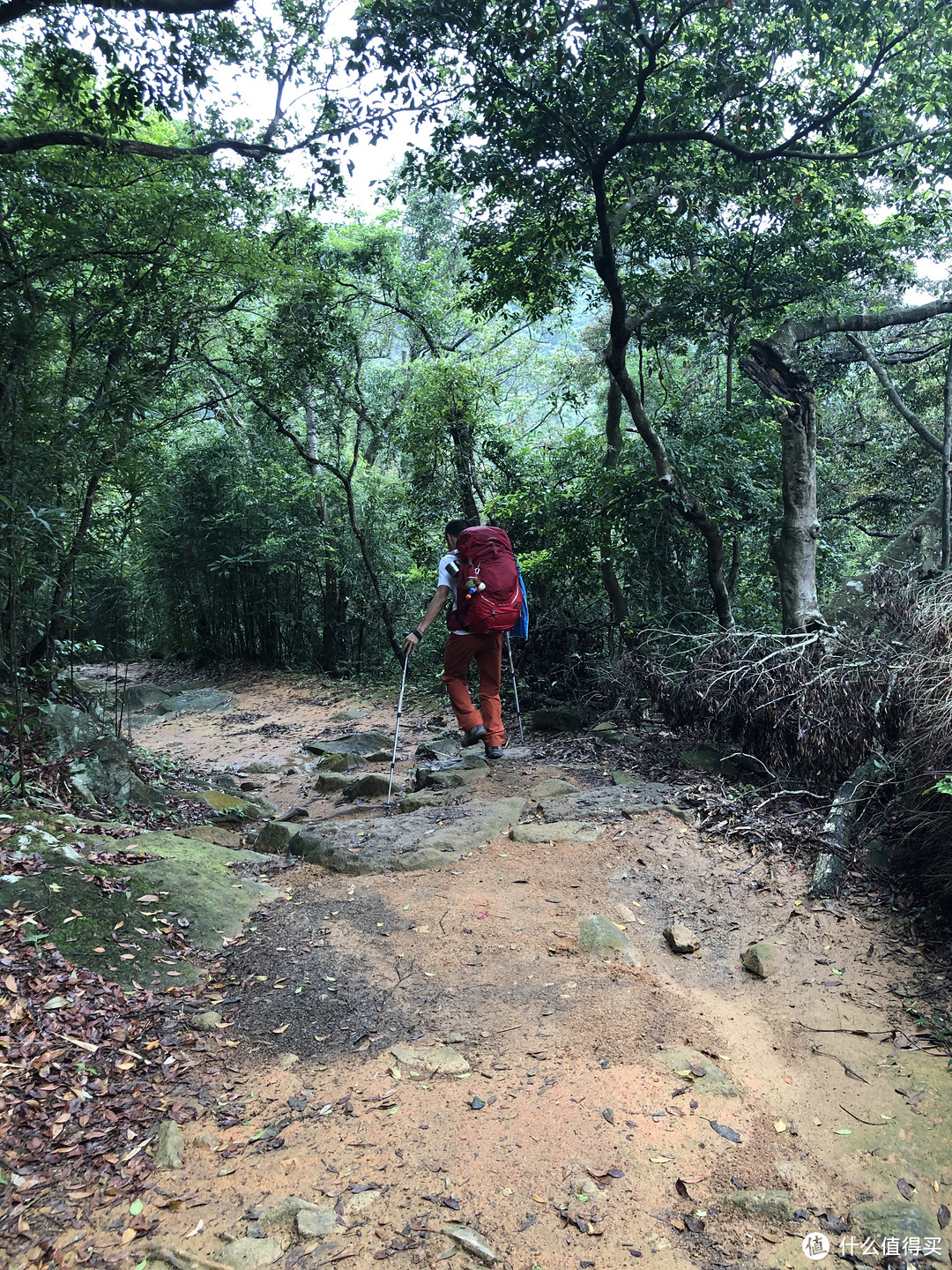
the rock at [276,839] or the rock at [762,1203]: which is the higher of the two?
the rock at [276,839]

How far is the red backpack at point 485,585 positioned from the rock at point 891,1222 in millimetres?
4177

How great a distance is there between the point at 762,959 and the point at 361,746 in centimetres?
538

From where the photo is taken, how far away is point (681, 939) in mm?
3471

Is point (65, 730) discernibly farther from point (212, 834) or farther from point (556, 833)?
point (556, 833)

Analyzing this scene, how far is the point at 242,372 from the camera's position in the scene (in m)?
11.0

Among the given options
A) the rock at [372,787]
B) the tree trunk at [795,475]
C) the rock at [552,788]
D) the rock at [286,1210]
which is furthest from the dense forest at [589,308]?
the rock at [286,1210]

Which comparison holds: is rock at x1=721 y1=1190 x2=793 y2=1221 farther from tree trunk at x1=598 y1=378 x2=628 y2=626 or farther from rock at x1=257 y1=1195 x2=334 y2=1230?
tree trunk at x1=598 y1=378 x2=628 y2=626

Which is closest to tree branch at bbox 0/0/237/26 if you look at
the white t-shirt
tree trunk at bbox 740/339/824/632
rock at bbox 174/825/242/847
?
the white t-shirt

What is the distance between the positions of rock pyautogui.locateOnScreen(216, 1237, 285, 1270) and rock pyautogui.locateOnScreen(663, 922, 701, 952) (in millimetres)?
1989

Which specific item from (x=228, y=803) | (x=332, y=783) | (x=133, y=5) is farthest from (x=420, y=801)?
(x=133, y=5)

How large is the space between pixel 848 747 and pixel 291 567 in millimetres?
10409

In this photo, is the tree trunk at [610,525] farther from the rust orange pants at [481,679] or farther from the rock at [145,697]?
the rock at [145,697]

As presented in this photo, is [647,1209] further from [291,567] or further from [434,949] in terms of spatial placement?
[291,567]

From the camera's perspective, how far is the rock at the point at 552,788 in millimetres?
5173
